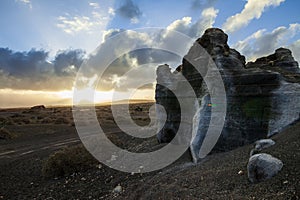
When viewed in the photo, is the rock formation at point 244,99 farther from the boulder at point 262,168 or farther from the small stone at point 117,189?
the boulder at point 262,168

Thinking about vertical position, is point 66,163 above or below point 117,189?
above

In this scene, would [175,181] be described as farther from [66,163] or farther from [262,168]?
[66,163]

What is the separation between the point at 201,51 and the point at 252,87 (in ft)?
11.9

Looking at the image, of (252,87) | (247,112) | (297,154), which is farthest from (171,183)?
(252,87)

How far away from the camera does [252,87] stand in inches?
325

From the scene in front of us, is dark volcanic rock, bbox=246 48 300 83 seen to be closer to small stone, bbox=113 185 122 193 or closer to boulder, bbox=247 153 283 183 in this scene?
boulder, bbox=247 153 283 183

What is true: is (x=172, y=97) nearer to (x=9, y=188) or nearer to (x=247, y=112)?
(x=247, y=112)

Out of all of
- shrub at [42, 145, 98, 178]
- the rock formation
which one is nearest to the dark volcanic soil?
shrub at [42, 145, 98, 178]

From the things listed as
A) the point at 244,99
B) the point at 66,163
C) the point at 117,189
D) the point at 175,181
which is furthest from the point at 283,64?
the point at 66,163

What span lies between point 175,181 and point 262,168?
249 centimetres

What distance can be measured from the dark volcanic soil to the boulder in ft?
0.34

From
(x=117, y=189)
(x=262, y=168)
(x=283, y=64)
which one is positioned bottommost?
(x=117, y=189)

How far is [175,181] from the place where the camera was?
6.25m

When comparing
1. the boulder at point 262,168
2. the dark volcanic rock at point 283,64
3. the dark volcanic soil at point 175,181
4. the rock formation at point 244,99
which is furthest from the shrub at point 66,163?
the dark volcanic rock at point 283,64
